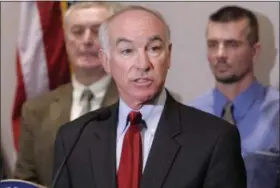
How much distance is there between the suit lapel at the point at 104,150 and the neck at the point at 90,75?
573 mm

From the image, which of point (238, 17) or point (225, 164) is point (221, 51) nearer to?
point (238, 17)

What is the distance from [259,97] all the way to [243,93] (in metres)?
0.06

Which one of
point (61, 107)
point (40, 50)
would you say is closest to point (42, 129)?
point (61, 107)

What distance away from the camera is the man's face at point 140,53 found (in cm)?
110

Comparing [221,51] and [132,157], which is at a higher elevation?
[221,51]

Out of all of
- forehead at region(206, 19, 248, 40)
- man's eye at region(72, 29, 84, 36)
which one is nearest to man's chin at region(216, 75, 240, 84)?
forehead at region(206, 19, 248, 40)

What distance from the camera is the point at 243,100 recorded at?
5.79ft

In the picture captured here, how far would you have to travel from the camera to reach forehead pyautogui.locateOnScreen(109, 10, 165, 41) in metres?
1.10

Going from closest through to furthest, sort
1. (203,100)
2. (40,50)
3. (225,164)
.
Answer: (225,164)
(203,100)
(40,50)

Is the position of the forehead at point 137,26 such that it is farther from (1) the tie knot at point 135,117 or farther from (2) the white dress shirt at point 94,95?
(2) the white dress shirt at point 94,95

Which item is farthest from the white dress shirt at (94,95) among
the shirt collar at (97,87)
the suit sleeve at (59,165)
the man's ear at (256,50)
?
the suit sleeve at (59,165)

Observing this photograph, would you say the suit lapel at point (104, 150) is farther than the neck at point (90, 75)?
No

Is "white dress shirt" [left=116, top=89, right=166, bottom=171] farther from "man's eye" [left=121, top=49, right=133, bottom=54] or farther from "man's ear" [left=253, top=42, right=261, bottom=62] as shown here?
"man's ear" [left=253, top=42, right=261, bottom=62]

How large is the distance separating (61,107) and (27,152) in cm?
18
